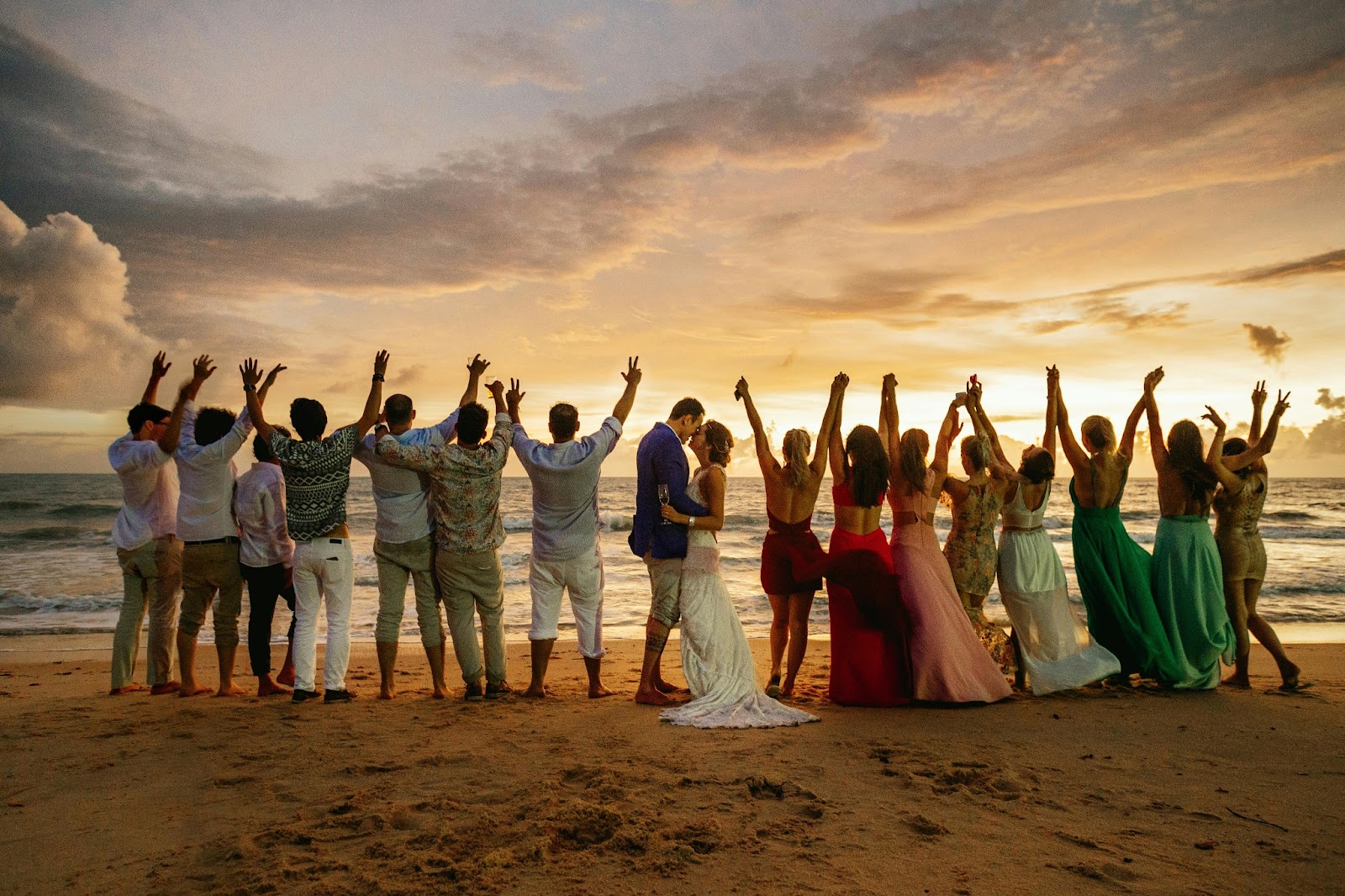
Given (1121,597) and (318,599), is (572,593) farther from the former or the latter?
(1121,597)

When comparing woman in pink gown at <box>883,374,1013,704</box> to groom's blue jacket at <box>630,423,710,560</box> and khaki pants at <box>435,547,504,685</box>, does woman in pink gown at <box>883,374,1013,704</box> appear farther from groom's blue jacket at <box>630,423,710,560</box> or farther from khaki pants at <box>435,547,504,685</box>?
khaki pants at <box>435,547,504,685</box>

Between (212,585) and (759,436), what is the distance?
4445 mm

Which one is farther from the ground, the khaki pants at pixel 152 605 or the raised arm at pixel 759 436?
the raised arm at pixel 759 436

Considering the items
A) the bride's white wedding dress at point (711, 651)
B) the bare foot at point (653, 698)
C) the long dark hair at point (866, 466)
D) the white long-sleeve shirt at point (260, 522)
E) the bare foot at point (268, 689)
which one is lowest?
the bare foot at point (268, 689)

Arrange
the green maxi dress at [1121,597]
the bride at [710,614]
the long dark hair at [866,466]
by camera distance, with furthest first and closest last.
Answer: the green maxi dress at [1121,597] → the long dark hair at [866,466] → the bride at [710,614]

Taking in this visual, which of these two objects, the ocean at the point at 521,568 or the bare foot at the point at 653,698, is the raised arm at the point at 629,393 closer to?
the bare foot at the point at 653,698

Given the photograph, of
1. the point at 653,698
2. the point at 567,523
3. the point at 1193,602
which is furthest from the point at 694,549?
the point at 1193,602

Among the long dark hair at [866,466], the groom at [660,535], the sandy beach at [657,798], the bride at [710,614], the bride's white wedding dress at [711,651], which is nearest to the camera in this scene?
the sandy beach at [657,798]

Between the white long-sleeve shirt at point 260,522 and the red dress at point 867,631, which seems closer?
the red dress at point 867,631

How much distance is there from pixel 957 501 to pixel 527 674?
4.59 metres

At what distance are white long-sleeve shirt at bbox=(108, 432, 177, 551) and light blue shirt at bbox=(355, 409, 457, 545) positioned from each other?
1.68 m

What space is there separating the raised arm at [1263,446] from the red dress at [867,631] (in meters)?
3.27

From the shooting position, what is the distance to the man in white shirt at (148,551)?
21.4 feet

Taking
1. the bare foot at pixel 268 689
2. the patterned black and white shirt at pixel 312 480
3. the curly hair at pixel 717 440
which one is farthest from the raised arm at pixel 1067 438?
the bare foot at pixel 268 689
